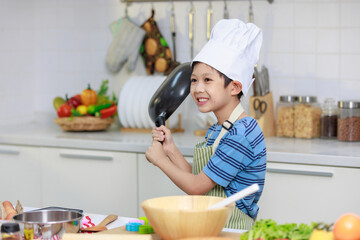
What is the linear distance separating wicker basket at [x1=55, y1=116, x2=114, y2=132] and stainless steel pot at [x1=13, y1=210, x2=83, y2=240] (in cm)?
176

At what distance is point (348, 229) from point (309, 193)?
140cm

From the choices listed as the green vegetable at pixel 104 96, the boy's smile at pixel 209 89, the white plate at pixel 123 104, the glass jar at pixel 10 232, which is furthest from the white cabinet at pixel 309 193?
the glass jar at pixel 10 232

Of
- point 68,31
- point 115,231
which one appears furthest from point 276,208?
point 68,31

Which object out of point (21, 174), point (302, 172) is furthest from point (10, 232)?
point (21, 174)

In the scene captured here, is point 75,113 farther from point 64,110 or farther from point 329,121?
point 329,121

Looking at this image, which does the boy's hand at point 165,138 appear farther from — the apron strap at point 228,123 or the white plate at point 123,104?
the white plate at point 123,104

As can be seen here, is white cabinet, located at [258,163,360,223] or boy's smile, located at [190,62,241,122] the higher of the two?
boy's smile, located at [190,62,241,122]

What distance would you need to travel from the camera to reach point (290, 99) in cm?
284

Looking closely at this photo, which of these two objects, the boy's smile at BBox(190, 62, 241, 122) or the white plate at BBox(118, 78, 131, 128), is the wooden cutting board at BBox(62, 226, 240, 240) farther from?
the white plate at BBox(118, 78, 131, 128)

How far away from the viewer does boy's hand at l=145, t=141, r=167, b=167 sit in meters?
1.67

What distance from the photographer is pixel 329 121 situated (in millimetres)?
2756

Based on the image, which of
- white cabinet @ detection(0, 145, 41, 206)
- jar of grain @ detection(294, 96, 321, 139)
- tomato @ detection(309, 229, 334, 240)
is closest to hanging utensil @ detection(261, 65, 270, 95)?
jar of grain @ detection(294, 96, 321, 139)

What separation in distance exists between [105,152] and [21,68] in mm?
1039

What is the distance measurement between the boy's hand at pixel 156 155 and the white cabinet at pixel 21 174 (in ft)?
4.34
